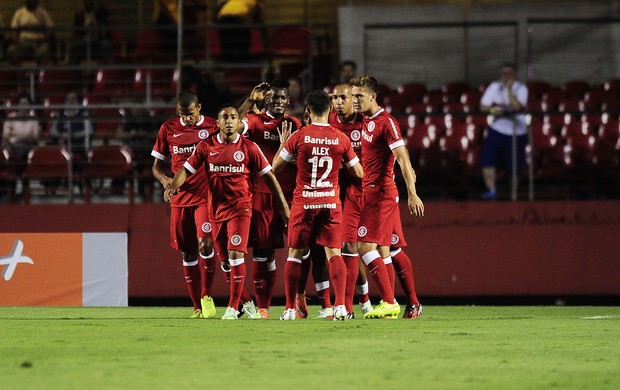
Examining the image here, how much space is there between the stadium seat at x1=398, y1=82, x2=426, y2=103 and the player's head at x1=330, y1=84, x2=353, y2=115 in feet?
29.6

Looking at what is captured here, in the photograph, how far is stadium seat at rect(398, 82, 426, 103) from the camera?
21.3 meters

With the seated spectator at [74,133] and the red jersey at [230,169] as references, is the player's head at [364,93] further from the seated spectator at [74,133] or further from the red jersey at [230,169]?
the seated spectator at [74,133]

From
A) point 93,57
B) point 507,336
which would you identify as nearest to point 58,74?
point 93,57

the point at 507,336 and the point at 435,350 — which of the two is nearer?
A: the point at 435,350

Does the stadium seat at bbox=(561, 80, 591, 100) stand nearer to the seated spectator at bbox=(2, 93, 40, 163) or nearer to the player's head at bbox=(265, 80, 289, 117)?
the seated spectator at bbox=(2, 93, 40, 163)

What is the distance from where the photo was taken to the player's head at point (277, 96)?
12.5 m

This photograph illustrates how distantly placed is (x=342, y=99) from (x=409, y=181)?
3.62 feet

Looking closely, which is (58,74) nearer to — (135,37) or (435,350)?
(135,37)

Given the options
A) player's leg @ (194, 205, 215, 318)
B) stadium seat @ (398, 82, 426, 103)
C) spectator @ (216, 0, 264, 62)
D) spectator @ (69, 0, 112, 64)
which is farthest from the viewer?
spectator @ (69, 0, 112, 64)

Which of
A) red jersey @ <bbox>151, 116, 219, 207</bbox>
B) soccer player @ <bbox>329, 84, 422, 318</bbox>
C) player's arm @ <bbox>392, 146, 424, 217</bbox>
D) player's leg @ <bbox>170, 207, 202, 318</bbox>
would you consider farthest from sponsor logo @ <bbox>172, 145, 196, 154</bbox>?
player's arm @ <bbox>392, 146, 424, 217</bbox>

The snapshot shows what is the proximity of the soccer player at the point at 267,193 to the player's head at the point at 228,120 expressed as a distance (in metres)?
0.42

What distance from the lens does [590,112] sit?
16625 millimetres

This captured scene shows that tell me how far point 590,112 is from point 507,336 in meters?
7.22

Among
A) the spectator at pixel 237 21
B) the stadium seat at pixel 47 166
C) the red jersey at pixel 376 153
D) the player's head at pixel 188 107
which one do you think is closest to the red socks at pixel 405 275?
the red jersey at pixel 376 153
